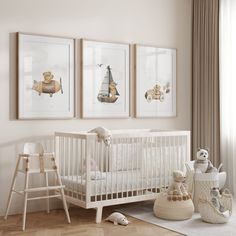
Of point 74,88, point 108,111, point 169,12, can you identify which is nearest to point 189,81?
point 169,12

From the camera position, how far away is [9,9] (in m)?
4.26

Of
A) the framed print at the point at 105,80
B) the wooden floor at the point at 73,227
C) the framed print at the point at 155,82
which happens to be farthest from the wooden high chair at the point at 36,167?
the framed print at the point at 155,82

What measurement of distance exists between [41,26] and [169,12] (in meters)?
1.66

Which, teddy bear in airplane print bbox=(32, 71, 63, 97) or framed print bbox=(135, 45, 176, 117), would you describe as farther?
framed print bbox=(135, 45, 176, 117)

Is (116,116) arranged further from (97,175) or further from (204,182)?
(204,182)

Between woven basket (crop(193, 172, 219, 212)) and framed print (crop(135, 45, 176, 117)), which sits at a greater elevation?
framed print (crop(135, 45, 176, 117))

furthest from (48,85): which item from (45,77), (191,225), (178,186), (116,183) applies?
(191,225)

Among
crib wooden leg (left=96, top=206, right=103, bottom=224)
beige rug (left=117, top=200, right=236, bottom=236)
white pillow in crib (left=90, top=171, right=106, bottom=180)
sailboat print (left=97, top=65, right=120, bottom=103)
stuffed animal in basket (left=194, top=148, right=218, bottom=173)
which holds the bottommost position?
beige rug (left=117, top=200, right=236, bottom=236)

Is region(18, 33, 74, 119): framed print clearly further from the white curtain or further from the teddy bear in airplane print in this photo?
the white curtain

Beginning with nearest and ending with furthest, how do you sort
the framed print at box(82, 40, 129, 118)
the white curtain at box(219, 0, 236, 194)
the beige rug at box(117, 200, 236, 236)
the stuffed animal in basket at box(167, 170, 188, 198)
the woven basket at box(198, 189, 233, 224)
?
the beige rug at box(117, 200, 236, 236) < the woven basket at box(198, 189, 233, 224) < the stuffed animal in basket at box(167, 170, 188, 198) < the framed print at box(82, 40, 129, 118) < the white curtain at box(219, 0, 236, 194)

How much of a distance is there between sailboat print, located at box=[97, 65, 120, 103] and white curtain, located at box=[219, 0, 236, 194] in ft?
4.04

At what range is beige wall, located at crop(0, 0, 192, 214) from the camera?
4258 mm

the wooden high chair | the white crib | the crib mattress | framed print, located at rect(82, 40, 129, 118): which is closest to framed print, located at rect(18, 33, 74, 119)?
framed print, located at rect(82, 40, 129, 118)

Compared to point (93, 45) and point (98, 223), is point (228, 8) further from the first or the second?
point (98, 223)
